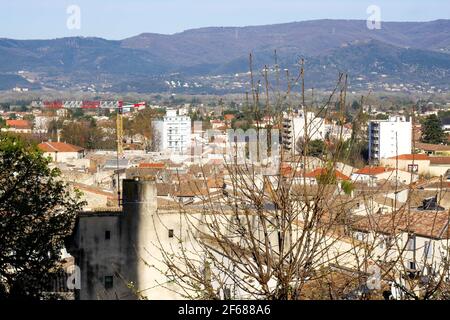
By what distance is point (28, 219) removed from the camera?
29.7ft

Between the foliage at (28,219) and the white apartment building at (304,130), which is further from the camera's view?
the foliage at (28,219)

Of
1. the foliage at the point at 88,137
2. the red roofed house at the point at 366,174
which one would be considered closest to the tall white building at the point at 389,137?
the foliage at the point at 88,137

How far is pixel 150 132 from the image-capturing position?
5512cm

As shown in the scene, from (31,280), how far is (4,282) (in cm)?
25

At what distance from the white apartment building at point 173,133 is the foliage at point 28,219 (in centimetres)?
Answer: 3780

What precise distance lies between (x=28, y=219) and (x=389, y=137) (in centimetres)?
3835

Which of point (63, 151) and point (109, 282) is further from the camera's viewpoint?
point (63, 151)

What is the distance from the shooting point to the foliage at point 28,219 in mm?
8539

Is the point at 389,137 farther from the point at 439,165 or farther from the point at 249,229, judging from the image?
the point at 249,229

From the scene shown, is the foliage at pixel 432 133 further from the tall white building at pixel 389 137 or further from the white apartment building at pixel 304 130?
the white apartment building at pixel 304 130

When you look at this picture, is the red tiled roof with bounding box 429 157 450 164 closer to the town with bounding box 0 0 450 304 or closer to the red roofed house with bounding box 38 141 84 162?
the town with bounding box 0 0 450 304

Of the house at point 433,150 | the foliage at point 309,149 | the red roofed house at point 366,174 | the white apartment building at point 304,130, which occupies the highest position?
the white apartment building at point 304,130

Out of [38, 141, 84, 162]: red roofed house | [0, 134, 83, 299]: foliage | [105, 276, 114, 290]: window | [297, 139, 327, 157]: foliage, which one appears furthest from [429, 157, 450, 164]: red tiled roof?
[297, 139, 327, 157]: foliage

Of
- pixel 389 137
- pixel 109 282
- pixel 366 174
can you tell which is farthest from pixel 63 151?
pixel 109 282
